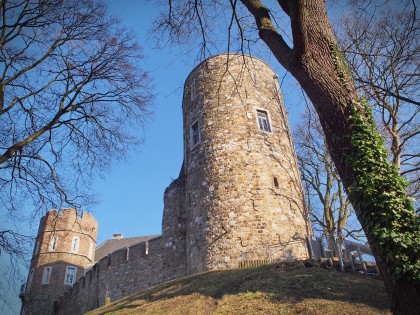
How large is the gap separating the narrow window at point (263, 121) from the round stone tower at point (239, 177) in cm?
5

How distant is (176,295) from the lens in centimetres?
1101

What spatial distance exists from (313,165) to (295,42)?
49.3 ft

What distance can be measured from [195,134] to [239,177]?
154 inches

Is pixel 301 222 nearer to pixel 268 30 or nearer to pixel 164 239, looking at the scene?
pixel 164 239

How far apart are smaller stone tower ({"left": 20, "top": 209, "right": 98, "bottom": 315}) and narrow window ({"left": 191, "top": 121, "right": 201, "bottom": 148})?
14794 millimetres

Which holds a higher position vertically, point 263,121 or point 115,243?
point 115,243

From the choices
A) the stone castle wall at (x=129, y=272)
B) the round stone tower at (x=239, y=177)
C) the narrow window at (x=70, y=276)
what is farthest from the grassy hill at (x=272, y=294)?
the narrow window at (x=70, y=276)

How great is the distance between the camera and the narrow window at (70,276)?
3070cm

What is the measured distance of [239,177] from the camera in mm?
15055

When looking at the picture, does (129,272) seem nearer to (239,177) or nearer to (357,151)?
(239,177)

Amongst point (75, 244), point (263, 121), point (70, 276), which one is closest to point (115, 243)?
point (75, 244)

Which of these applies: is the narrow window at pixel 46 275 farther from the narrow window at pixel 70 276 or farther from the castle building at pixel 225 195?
the castle building at pixel 225 195

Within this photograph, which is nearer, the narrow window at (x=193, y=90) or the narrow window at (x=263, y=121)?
the narrow window at (x=263, y=121)

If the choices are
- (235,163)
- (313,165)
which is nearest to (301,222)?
(235,163)
